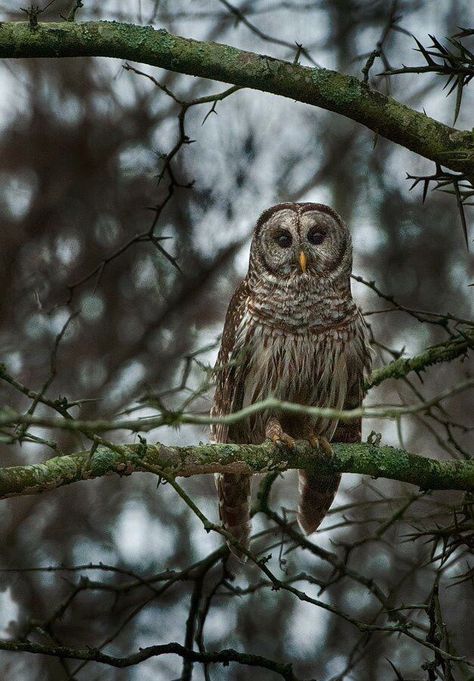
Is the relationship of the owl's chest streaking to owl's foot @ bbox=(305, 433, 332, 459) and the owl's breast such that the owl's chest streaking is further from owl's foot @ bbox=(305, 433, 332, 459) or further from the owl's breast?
owl's foot @ bbox=(305, 433, 332, 459)

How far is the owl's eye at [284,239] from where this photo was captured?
519 centimetres

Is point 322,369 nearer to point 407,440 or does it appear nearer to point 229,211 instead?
point 229,211

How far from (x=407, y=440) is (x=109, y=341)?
255 centimetres

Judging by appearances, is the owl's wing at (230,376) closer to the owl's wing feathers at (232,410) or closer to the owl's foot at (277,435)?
the owl's wing feathers at (232,410)

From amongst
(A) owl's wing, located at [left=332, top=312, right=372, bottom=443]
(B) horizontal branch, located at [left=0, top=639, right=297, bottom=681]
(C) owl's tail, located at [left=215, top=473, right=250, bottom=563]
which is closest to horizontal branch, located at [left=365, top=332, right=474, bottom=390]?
(A) owl's wing, located at [left=332, top=312, right=372, bottom=443]

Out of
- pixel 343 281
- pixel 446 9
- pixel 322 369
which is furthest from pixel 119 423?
pixel 446 9

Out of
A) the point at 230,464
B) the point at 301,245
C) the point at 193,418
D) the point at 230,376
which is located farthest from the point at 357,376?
the point at 193,418

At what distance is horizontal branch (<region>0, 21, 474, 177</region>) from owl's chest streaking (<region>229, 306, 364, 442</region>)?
4.88 ft

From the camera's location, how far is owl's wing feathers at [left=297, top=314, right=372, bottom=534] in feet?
15.8

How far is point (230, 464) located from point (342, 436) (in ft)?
5.98

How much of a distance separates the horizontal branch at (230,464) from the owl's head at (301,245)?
1.24 metres

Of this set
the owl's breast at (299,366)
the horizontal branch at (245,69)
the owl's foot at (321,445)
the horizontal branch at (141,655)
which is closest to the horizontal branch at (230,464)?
the owl's foot at (321,445)

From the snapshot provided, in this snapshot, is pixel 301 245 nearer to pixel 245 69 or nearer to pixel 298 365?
pixel 298 365

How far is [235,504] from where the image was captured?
5.02m
